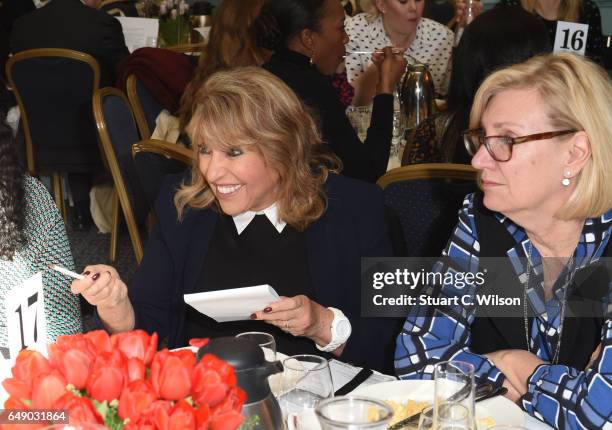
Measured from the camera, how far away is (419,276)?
233 cm

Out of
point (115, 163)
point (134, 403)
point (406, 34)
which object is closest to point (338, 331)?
point (134, 403)

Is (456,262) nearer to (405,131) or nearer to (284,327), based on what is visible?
(284,327)

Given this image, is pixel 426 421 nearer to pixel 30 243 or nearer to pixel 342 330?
pixel 342 330

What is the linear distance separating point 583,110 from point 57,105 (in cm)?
365

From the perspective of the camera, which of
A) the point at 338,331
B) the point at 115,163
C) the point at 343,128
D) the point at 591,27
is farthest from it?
the point at 591,27

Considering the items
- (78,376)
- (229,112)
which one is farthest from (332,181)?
(78,376)

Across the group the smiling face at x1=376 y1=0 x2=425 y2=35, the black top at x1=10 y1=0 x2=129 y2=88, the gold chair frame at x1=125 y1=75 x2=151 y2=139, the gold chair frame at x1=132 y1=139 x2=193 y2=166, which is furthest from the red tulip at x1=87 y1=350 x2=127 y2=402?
the black top at x1=10 y1=0 x2=129 y2=88

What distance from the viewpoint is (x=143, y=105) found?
14.1 ft

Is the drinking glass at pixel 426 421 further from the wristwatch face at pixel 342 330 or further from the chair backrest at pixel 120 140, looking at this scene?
the chair backrest at pixel 120 140

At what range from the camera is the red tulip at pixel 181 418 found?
3.08ft

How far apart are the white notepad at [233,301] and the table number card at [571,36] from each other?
2701mm

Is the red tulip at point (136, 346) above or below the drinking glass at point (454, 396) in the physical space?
above

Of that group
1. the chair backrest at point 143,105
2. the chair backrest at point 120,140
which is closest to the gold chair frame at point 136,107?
the chair backrest at point 143,105

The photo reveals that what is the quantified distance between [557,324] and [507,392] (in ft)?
0.79
